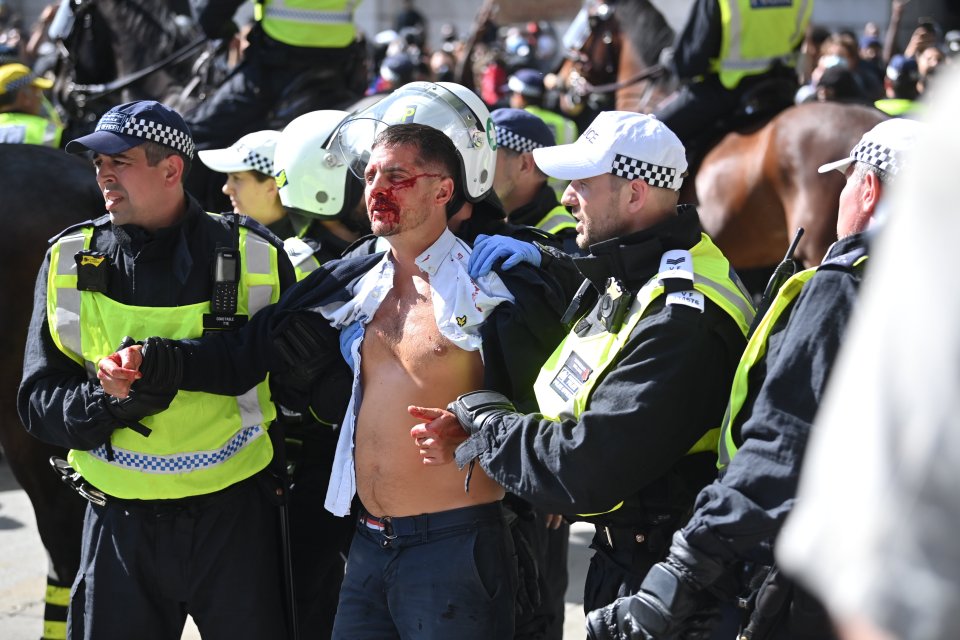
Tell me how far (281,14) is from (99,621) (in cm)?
458

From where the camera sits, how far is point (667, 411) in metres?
2.72

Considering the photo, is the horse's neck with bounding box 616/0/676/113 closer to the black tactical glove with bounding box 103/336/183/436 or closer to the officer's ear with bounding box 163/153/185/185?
the officer's ear with bounding box 163/153/185/185

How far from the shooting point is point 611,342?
287cm

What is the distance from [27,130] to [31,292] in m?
2.52

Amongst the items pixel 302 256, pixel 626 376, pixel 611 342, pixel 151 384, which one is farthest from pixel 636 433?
pixel 302 256

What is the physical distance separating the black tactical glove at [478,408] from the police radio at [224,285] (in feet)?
2.94

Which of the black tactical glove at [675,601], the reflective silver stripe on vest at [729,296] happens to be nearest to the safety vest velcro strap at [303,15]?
the reflective silver stripe on vest at [729,296]

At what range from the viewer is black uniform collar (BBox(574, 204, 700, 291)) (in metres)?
2.92

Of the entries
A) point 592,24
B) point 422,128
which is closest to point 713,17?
point 592,24

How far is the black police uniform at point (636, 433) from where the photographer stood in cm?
272

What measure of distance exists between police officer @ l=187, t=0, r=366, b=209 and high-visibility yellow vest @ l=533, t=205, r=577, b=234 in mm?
2302

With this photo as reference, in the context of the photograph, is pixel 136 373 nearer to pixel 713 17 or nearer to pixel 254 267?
pixel 254 267

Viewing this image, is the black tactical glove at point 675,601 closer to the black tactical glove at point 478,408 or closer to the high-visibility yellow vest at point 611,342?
the high-visibility yellow vest at point 611,342

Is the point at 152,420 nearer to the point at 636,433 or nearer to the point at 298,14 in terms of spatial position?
the point at 636,433
